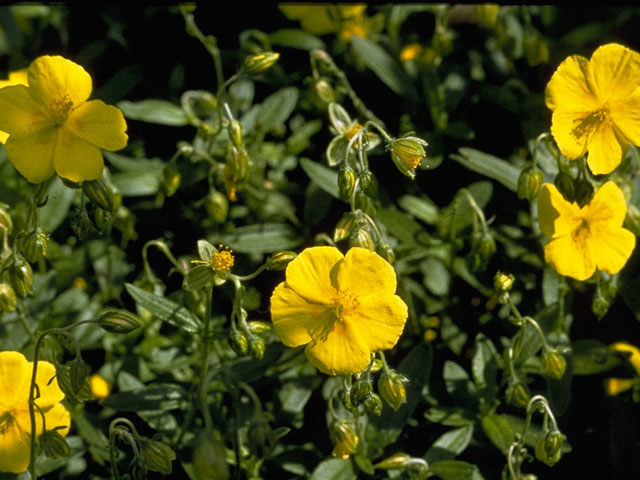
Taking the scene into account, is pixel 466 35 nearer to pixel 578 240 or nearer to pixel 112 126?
pixel 578 240

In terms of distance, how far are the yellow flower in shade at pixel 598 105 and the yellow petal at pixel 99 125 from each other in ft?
2.73

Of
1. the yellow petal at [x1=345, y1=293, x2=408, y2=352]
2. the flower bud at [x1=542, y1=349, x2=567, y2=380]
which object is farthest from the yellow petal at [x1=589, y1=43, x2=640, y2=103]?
the yellow petal at [x1=345, y1=293, x2=408, y2=352]

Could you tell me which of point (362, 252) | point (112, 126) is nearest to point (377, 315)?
point (362, 252)

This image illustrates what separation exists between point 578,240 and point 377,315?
1.72ft

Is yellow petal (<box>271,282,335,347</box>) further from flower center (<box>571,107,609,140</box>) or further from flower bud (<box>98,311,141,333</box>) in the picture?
flower center (<box>571,107,609,140</box>)

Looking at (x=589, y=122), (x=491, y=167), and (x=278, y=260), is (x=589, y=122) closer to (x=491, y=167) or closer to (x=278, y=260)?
(x=491, y=167)

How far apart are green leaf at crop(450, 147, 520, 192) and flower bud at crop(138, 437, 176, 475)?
37.8 inches

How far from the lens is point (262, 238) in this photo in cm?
208

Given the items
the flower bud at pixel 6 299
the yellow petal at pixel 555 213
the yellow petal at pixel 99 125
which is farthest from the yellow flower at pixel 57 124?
the yellow petal at pixel 555 213

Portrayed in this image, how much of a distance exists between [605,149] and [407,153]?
44 centimetres

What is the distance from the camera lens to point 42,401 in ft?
5.43

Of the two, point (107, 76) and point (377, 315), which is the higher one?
point (377, 315)

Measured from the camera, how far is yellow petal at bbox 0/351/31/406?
1639mm

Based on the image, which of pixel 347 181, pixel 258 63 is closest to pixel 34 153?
pixel 258 63
